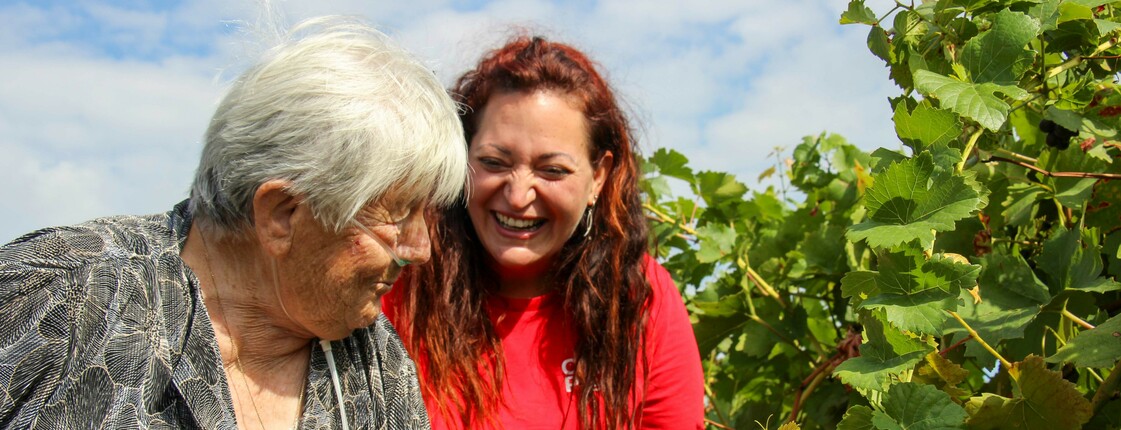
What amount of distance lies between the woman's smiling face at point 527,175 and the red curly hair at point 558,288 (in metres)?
0.06

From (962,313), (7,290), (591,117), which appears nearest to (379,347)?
(7,290)

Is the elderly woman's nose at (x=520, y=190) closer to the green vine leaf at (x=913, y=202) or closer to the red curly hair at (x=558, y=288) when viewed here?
the red curly hair at (x=558, y=288)

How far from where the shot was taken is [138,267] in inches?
78.2

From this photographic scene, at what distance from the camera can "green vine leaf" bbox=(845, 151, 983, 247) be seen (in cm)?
184

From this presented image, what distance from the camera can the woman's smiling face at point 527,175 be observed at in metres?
2.99

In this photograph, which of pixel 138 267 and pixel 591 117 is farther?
pixel 591 117

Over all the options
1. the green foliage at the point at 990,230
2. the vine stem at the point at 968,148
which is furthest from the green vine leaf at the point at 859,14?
the vine stem at the point at 968,148

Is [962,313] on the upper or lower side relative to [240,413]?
lower

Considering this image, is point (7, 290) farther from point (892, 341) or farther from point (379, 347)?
point (892, 341)

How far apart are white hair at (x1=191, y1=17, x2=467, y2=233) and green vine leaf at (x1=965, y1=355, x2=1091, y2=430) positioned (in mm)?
1115

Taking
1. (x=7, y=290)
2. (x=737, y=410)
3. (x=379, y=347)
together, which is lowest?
(x=737, y=410)

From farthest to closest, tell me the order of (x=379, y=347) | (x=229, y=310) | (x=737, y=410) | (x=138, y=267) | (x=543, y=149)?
(x=737, y=410) < (x=543, y=149) < (x=379, y=347) < (x=229, y=310) < (x=138, y=267)

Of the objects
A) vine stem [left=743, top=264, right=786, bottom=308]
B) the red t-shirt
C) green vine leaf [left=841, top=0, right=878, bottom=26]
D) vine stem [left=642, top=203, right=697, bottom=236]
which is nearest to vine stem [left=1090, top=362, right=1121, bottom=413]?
green vine leaf [left=841, top=0, right=878, bottom=26]

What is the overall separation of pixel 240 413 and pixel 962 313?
4.81 feet
